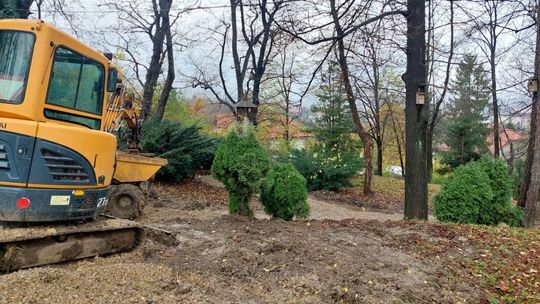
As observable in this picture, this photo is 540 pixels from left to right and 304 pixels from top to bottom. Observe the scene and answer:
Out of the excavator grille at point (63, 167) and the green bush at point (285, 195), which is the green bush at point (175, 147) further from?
the excavator grille at point (63, 167)

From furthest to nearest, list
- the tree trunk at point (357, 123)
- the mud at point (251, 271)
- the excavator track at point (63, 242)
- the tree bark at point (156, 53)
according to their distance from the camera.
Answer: the tree bark at point (156, 53)
the tree trunk at point (357, 123)
the excavator track at point (63, 242)
the mud at point (251, 271)

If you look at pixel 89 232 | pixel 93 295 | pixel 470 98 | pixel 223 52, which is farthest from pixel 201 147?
pixel 470 98

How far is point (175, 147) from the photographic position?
1622 cm

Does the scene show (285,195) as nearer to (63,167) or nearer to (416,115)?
(416,115)

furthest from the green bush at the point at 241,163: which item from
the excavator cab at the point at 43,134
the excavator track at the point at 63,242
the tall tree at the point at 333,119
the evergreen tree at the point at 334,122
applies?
the tall tree at the point at 333,119

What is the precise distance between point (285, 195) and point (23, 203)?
170 inches

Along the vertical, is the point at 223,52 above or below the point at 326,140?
above

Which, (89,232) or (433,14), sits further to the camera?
(433,14)

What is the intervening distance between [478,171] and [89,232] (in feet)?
23.6

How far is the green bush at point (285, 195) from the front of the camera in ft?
25.5

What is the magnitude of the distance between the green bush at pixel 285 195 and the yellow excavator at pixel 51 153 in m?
2.82

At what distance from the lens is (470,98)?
29.9m

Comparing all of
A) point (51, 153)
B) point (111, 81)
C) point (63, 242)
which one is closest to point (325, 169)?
point (111, 81)

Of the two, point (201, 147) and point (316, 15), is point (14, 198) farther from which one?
point (201, 147)
